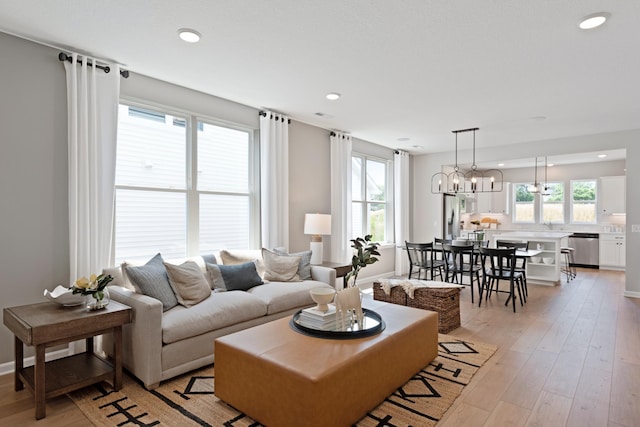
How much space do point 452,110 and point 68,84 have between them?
4.26 m

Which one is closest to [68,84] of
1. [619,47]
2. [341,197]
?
[341,197]

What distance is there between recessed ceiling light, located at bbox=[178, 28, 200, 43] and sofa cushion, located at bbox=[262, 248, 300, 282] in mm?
2356

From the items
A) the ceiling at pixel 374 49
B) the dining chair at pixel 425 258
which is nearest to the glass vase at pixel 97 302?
the ceiling at pixel 374 49

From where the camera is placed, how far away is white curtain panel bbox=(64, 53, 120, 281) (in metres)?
3.20

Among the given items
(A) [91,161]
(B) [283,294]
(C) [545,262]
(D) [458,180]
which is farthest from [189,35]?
(C) [545,262]

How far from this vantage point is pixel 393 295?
4.48m

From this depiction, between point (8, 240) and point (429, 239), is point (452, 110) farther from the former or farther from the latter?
point (8, 240)

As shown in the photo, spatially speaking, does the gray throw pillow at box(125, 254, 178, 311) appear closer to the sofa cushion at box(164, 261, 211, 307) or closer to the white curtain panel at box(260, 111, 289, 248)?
the sofa cushion at box(164, 261, 211, 307)

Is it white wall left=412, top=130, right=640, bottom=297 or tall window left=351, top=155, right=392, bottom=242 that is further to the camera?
tall window left=351, top=155, right=392, bottom=242

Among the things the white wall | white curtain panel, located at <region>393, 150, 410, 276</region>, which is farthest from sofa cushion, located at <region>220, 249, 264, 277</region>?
the white wall

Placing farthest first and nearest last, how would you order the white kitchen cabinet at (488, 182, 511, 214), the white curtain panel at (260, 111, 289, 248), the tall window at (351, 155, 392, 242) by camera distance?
1. the white kitchen cabinet at (488, 182, 511, 214)
2. the tall window at (351, 155, 392, 242)
3. the white curtain panel at (260, 111, 289, 248)

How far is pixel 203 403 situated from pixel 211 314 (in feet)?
2.42

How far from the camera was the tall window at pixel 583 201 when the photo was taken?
358 inches

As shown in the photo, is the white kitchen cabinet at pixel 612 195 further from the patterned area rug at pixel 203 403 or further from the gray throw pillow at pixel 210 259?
the gray throw pillow at pixel 210 259
